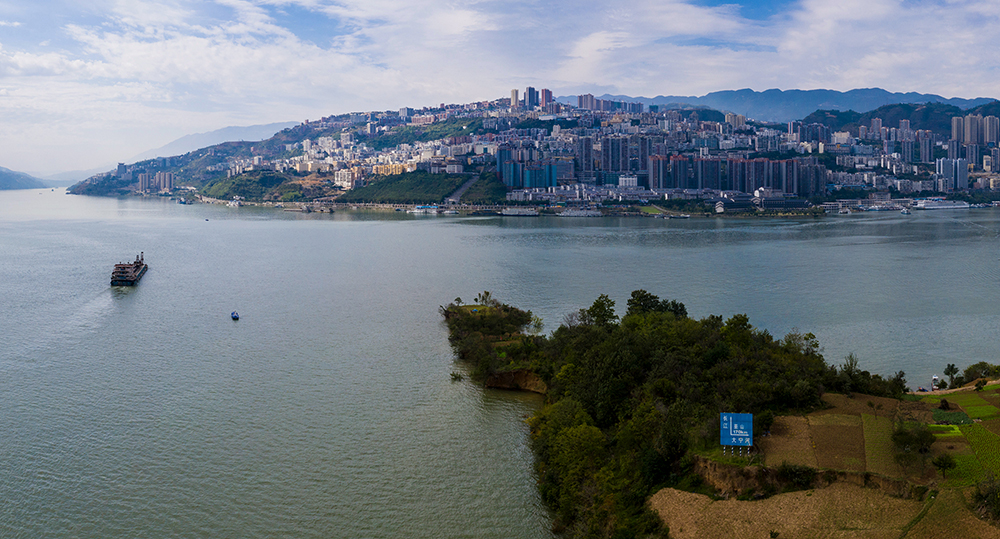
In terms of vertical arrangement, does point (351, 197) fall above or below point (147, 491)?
above

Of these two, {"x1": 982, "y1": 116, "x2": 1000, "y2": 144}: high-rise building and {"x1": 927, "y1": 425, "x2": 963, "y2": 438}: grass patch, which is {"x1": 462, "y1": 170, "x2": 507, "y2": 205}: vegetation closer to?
{"x1": 927, "y1": 425, "x2": 963, "y2": 438}: grass patch

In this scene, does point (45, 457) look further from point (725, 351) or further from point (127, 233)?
point (127, 233)

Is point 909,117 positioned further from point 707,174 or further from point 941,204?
point 707,174

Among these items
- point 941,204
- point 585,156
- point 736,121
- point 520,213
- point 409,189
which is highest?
point 736,121

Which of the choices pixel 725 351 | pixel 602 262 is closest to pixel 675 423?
pixel 725 351

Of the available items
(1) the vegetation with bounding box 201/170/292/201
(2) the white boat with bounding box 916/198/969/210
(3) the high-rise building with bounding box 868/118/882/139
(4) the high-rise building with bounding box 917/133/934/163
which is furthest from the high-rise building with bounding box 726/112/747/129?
(1) the vegetation with bounding box 201/170/292/201

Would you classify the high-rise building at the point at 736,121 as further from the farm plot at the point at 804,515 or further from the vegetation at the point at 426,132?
the farm plot at the point at 804,515

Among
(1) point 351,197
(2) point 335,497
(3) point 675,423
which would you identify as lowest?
(2) point 335,497

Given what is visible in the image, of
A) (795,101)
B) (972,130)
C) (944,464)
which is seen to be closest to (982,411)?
(944,464)
